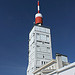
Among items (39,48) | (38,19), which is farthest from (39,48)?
(38,19)

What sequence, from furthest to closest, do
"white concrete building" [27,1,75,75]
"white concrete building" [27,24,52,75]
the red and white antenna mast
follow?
the red and white antenna mast, "white concrete building" [27,24,52,75], "white concrete building" [27,1,75,75]

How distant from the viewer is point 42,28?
224 feet

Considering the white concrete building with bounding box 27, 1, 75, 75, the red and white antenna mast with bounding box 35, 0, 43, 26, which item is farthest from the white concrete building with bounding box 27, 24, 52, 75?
the red and white antenna mast with bounding box 35, 0, 43, 26

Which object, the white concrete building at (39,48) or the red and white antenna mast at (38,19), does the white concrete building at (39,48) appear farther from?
the red and white antenna mast at (38,19)

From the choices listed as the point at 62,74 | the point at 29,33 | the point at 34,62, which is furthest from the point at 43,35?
the point at 62,74

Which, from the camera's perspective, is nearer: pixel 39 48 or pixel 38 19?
pixel 39 48

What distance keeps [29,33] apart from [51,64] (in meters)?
31.0

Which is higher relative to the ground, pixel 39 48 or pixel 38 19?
pixel 38 19

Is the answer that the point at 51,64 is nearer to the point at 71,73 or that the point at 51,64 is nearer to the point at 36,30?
the point at 36,30

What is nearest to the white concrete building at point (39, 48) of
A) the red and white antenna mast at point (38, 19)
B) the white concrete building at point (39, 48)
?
the white concrete building at point (39, 48)

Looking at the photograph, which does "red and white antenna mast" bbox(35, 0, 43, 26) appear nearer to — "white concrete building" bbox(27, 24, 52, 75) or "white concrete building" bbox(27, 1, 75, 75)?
"white concrete building" bbox(27, 1, 75, 75)

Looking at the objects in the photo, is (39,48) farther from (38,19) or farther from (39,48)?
(38,19)

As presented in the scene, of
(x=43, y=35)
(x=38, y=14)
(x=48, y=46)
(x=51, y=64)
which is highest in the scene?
(x=38, y=14)

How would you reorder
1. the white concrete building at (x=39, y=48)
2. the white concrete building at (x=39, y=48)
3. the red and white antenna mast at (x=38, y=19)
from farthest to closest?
1. the red and white antenna mast at (x=38, y=19)
2. the white concrete building at (x=39, y=48)
3. the white concrete building at (x=39, y=48)
